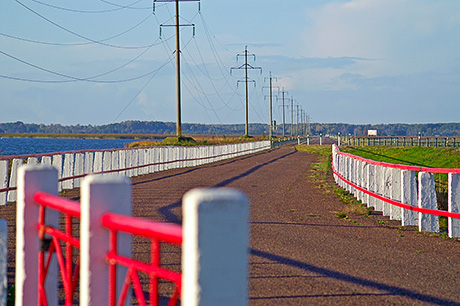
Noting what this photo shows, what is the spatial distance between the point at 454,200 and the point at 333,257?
3031 millimetres

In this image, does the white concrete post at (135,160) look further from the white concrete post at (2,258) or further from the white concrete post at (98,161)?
the white concrete post at (2,258)

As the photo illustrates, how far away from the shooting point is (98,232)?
3.28 metres

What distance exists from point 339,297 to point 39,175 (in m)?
3.74

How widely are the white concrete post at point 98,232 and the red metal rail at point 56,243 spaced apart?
0.47m

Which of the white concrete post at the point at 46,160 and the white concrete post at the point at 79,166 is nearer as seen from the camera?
the white concrete post at the point at 46,160

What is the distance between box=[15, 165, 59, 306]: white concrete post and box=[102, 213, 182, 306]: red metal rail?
1286mm

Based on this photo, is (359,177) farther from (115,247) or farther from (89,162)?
(115,247)

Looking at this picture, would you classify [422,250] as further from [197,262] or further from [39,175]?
[197,262]

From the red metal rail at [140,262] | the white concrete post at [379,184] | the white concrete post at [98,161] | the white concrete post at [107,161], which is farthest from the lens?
the white concrete post at [107,161]

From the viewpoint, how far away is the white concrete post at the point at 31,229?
436 cm

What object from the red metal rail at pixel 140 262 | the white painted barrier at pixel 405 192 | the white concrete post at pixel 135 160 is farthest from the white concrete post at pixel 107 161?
the red metal rail at pixel 140 262

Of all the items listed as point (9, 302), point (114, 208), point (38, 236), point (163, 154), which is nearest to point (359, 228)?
point (9, 302)

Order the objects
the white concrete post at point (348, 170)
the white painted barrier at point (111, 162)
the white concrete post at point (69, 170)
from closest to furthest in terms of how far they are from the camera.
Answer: the white painted barrier at point (111, 162) < the white concrete post at point (348, 170) < the white concrete post at point (69, 170)

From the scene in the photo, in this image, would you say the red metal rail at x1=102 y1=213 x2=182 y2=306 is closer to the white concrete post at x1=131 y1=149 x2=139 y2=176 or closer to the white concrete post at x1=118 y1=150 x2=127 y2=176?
the white concrete post at x1=118 y1=150 x2=127 y2=176
